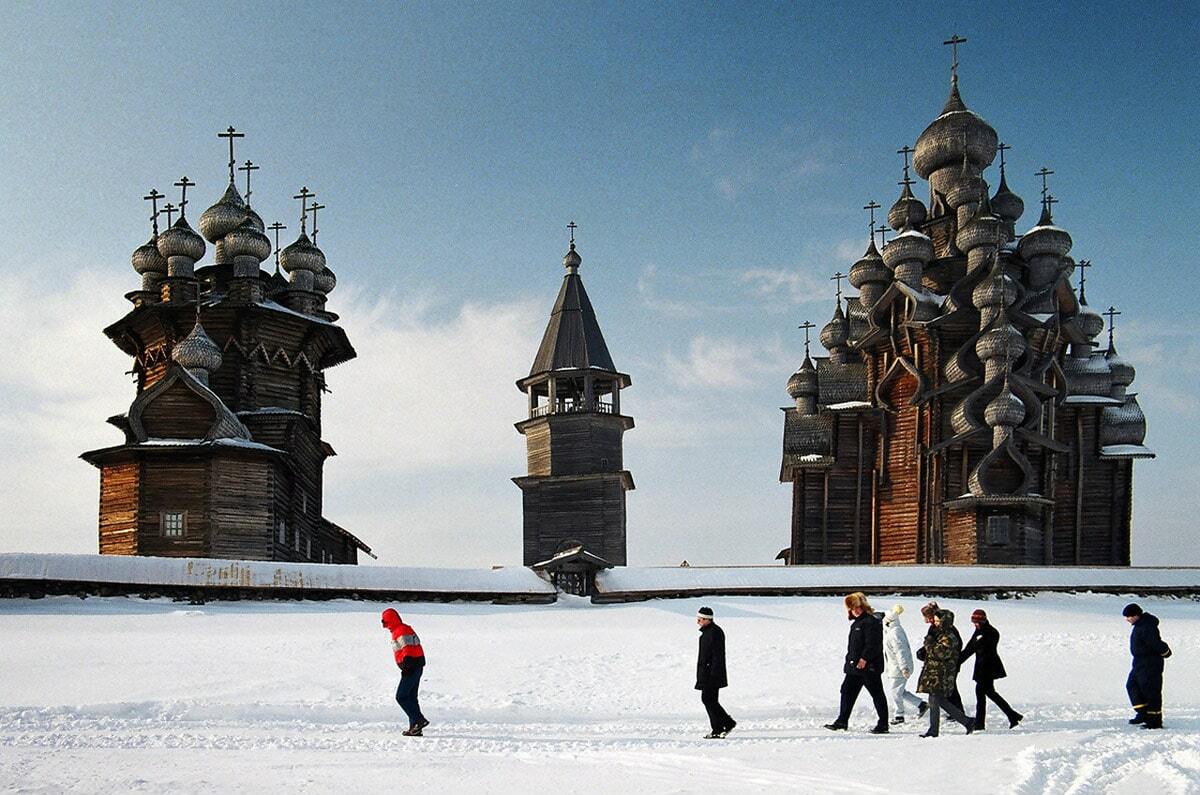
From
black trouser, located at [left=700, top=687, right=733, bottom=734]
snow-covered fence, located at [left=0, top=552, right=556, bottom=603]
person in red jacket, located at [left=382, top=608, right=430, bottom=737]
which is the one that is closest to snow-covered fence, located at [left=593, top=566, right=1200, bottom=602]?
snow-covered fence, located at [left=0, top=552, right=556, bottom=603]

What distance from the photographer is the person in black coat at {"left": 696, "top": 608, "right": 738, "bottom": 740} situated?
1189cm

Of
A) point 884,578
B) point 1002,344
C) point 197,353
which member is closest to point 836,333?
point 1002,344

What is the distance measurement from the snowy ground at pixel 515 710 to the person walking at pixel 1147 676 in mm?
260

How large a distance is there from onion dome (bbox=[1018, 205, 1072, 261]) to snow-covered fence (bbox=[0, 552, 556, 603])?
2076cm

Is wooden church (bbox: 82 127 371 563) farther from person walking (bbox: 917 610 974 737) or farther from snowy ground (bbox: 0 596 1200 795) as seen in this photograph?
person walking (bbox: 917 610 974 737)

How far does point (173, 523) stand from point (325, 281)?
1107 cm

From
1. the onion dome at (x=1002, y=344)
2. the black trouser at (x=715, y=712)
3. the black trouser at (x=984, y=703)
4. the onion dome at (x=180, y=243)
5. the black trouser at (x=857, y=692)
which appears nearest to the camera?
the black trouser at (x=715, y=712)

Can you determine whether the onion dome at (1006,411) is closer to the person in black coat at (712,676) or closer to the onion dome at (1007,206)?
the onion dome at (1007,206)

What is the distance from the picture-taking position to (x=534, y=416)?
41812 mm

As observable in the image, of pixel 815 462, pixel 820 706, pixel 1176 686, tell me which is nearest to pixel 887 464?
pixel 815 462

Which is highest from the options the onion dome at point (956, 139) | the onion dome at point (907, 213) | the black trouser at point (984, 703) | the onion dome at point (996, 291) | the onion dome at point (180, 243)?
the onion dome at point (956, 139)

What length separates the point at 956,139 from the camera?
138 ft

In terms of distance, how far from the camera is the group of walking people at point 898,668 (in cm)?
1194

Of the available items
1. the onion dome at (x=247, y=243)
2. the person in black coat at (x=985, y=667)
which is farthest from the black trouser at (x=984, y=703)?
the onion dome at (x=247, y=243)
